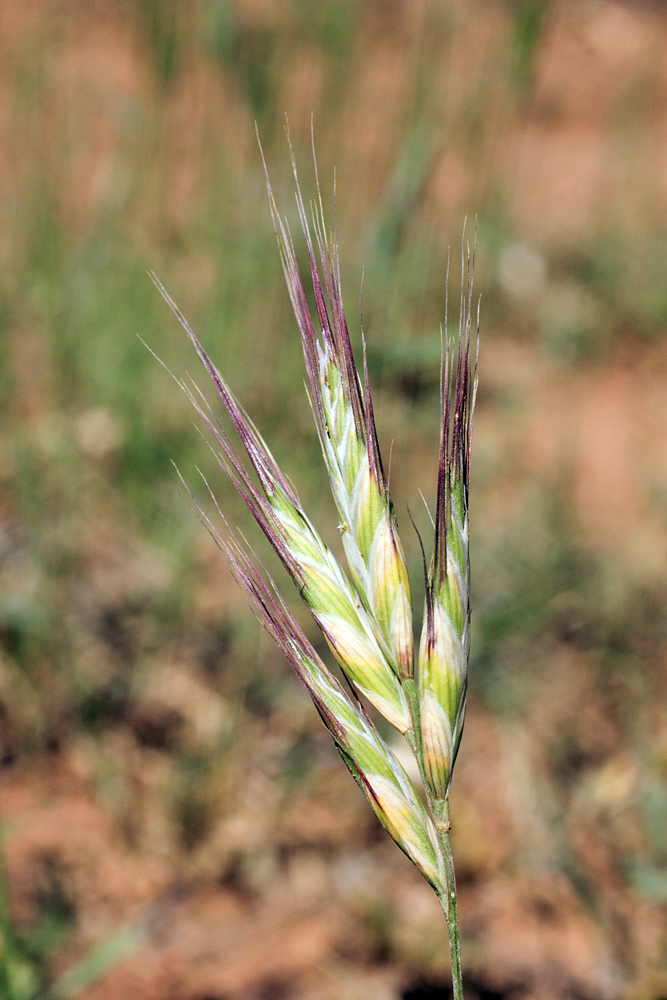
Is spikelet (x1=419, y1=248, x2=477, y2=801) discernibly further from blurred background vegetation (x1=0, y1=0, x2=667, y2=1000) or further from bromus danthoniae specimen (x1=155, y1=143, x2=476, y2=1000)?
blurred background vegetation (x1=0, y1=0, x2=667, y2=1000)

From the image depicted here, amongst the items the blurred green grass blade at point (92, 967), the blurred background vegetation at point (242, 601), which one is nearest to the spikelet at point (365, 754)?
the blurred background vegetation at point (242, 601)

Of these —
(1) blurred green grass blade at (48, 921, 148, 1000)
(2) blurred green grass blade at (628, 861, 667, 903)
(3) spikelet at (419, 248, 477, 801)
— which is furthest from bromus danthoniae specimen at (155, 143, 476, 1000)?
(2) blurred green grass blade at (628, 861, 667, 903)

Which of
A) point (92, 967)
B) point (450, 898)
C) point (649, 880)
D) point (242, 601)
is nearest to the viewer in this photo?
point (450, 898)

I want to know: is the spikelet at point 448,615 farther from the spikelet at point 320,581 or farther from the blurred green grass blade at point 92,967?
the blurred green grass blade at point 92,967

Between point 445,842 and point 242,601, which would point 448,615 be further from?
point 242,601

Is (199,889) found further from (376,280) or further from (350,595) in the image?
(376,280)

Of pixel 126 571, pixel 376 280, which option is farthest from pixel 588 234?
pixel 126 571

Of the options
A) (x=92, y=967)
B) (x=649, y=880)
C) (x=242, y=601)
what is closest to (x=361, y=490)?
(x=92, y=967)
